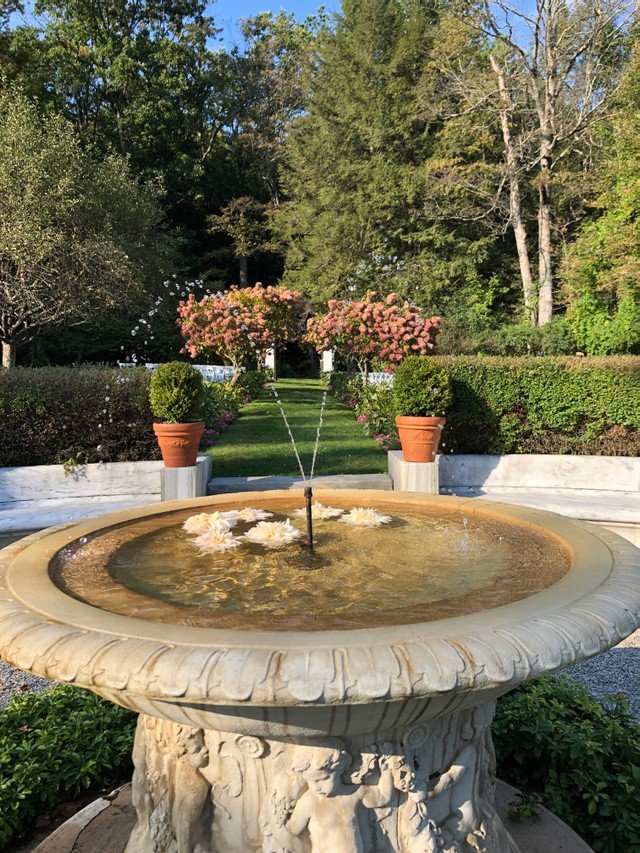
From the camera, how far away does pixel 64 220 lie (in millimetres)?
16281

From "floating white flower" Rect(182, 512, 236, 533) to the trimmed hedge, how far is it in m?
5.24

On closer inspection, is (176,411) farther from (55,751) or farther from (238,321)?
(238,321)

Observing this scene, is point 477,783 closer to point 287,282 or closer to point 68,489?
point 68,489

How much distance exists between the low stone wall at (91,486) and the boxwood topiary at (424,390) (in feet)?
7.69

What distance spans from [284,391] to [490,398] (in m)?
13.1

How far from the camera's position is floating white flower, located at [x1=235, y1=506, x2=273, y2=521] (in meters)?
2.74

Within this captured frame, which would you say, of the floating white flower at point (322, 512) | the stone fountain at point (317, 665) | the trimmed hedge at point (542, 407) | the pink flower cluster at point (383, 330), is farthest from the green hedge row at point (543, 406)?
the stone fountain at point (317, 665)

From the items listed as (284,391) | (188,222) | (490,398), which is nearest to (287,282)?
(188,222)

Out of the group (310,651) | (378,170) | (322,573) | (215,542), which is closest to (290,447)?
(215,542)

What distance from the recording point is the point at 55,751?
276 centimetres

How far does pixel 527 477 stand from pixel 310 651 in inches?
252

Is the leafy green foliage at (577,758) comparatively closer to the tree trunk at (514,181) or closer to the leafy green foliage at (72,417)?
the leafy green foliage at (72,417)

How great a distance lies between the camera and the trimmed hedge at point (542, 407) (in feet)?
23.9

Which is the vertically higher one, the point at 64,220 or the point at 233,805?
the point at 64,220
